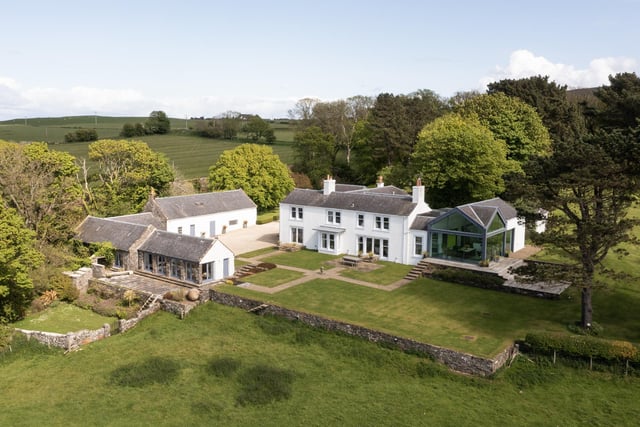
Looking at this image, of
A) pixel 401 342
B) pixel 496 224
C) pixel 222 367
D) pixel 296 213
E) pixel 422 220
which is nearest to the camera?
pixel 222 367

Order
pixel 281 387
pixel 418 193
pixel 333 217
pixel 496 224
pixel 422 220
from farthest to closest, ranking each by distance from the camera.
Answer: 1. pixel 333 217
2. pixel 418 193
3. pixel 422 220
4. pixel 496 224
5. pixel 281 387

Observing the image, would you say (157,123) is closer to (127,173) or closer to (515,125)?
(127,173)

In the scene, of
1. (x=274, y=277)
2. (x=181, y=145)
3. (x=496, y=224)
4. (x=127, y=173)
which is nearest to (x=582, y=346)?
(x=496, y=224)

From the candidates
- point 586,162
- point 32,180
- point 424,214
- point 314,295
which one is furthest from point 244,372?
point 32,180

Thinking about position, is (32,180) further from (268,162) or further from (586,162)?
(586,162)

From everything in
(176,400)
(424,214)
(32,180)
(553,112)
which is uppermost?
(553,112)

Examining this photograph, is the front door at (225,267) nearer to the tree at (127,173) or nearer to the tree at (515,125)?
the tree at (127,173)
